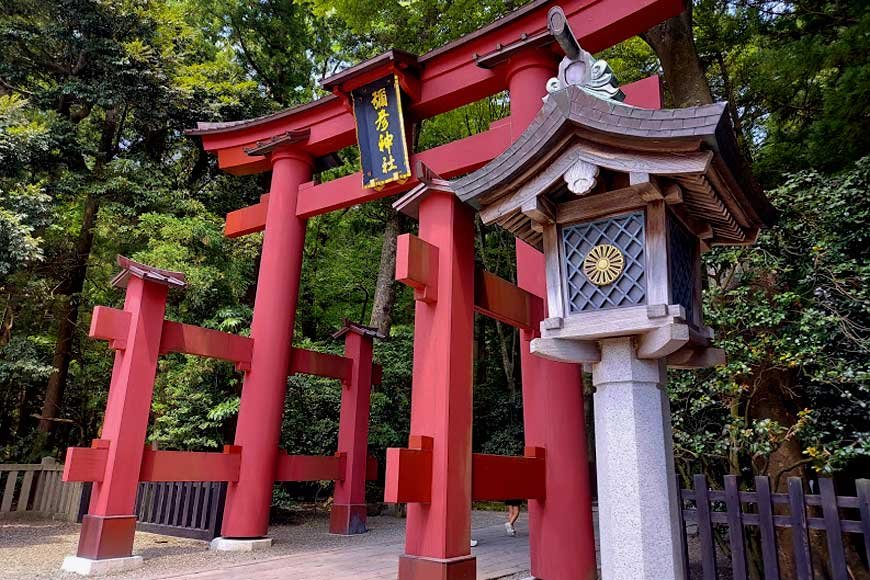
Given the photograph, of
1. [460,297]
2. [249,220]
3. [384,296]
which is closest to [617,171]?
[460,297]

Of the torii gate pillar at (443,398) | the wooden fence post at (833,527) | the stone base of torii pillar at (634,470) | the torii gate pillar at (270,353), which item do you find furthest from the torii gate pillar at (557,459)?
the torii gate pillar at (270,353)

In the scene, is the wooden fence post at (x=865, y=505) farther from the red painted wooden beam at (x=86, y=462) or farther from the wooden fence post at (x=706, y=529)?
the red painted wooden beam at (x=86, y=462)

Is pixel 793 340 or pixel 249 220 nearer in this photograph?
pixel 793 340

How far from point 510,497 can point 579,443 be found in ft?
2.86

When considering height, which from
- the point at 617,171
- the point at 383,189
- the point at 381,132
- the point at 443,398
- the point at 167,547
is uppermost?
the point at 381,132

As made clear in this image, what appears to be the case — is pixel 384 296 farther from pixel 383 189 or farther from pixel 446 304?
pixel 446 304

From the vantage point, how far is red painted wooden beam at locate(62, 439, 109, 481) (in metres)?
5.29

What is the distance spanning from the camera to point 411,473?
13.3 feet

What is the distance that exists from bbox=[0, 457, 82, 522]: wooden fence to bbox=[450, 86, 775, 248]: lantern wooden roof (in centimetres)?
974

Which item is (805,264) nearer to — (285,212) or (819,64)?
(819,64)

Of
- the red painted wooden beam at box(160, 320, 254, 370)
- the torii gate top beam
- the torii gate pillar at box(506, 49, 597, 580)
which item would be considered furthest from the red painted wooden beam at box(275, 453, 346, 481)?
the torii gate top beam

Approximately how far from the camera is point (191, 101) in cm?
1127

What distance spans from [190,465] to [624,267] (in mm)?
5294

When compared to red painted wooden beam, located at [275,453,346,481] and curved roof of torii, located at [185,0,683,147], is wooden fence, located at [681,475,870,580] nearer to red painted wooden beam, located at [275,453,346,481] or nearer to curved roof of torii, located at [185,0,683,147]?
curved roof of torii, located at [185,0,683,147]
